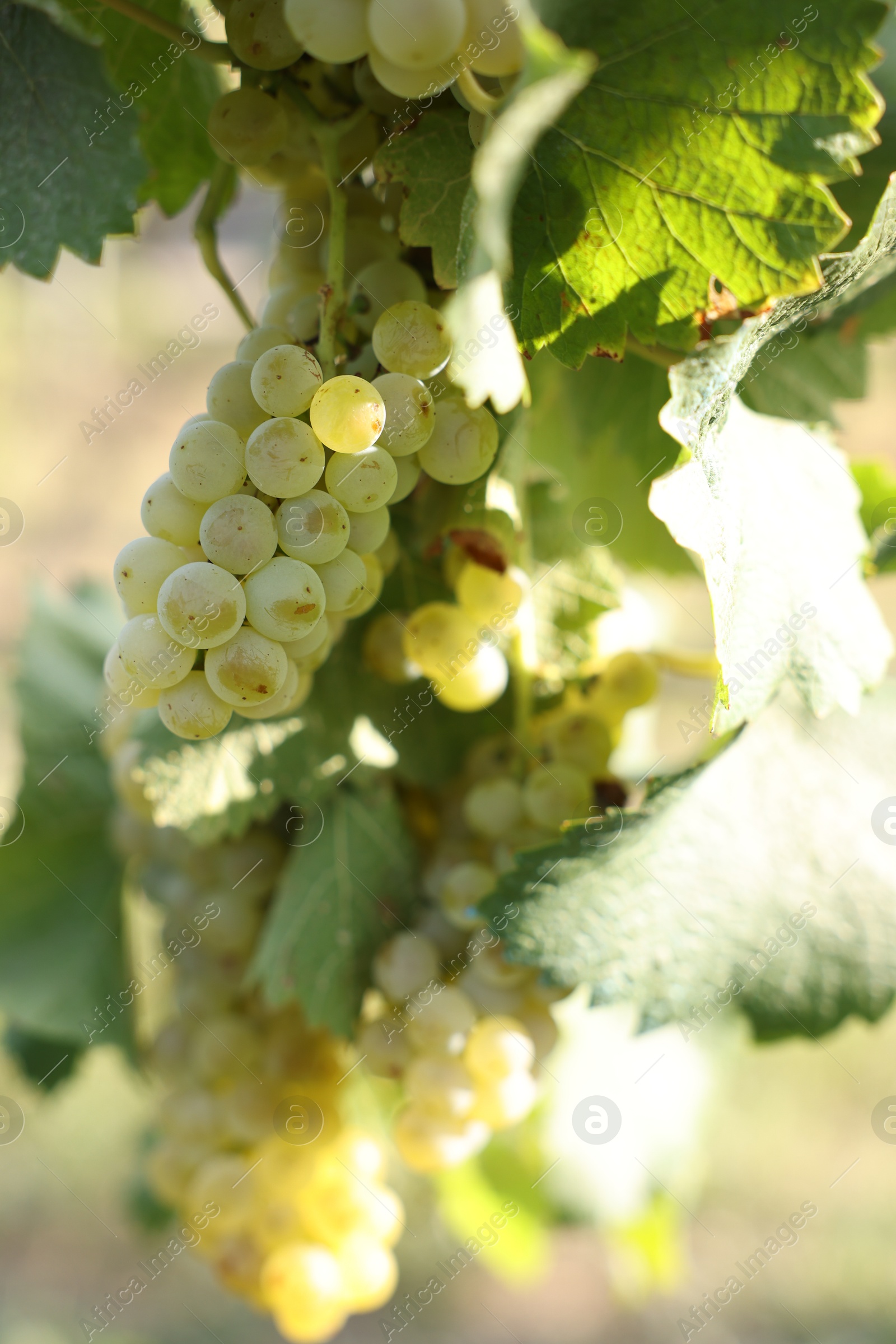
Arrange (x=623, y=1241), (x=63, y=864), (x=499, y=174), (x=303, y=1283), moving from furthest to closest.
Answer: (x=623, y=1241) < (x=63, y=864) < (x=303, y=1283) < (x=499, y=174)

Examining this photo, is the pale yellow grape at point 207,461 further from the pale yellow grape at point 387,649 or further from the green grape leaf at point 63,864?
the green grape leaf at point 63,864

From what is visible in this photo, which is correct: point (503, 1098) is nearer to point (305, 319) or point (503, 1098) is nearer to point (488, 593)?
point (488, 593)

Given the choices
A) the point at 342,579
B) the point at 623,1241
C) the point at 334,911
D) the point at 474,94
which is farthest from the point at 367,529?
the point at 623,1241

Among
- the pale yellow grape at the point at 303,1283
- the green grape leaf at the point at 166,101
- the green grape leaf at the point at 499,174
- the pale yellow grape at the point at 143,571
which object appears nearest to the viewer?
the green grape leaf at the point at 499,174

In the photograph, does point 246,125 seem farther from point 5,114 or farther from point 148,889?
point 148,889

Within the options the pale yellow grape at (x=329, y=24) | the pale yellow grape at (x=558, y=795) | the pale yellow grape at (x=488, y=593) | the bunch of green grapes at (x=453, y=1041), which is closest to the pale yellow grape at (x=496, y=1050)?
the bunch of green grapes at (x=453, y=1041)
